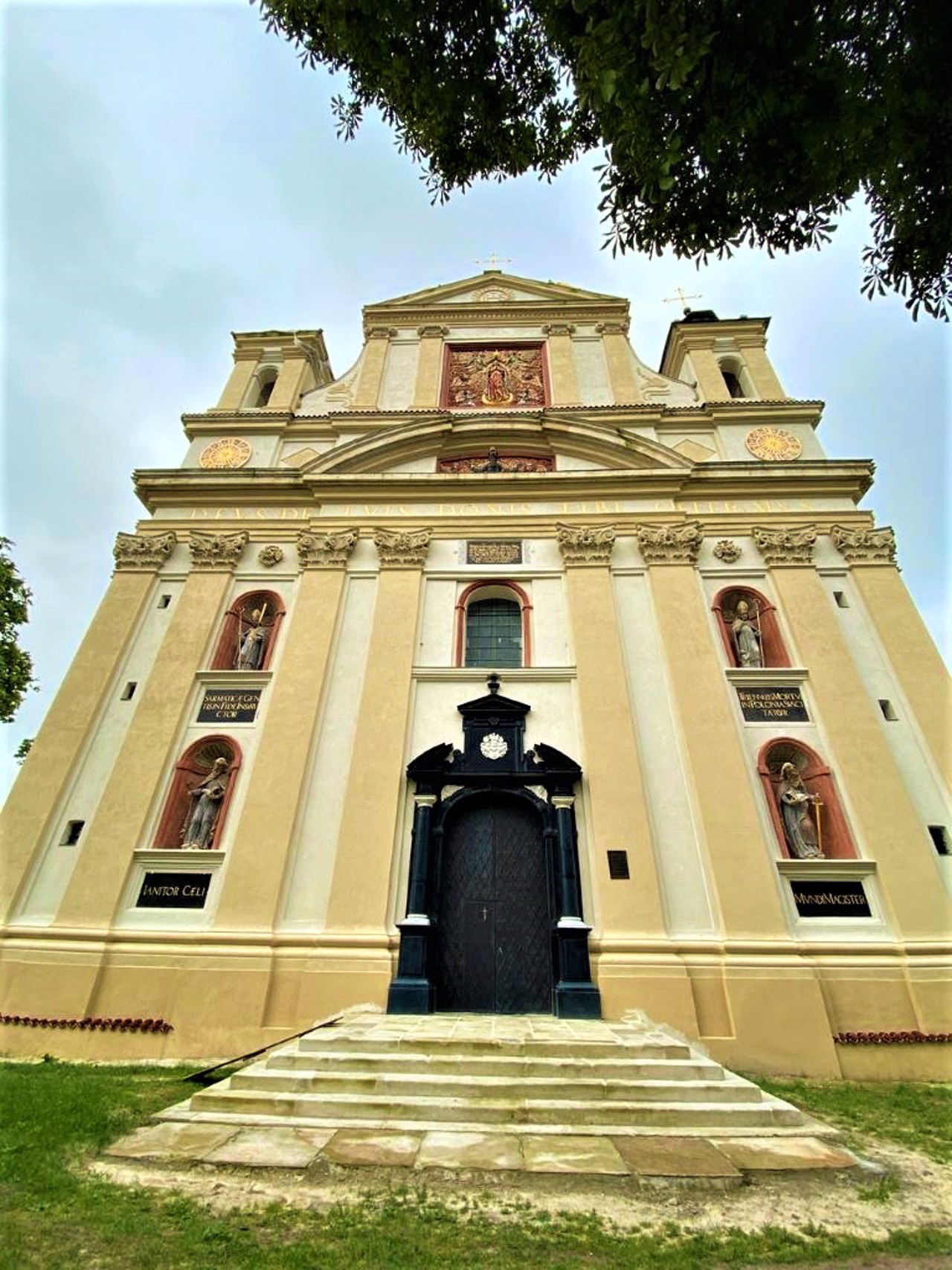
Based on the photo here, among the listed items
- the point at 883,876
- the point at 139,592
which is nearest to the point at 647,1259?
the point at 883,876

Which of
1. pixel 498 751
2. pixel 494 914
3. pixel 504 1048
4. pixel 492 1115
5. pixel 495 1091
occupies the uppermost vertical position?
pixel 498 751

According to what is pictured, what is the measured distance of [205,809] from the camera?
34.2ft

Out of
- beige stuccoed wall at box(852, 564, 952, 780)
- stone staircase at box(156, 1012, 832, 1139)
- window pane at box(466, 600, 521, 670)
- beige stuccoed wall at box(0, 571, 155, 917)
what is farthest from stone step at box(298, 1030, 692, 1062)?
beige stuccoed wall at box(852, 564, 952, 780)

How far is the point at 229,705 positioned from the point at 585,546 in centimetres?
773

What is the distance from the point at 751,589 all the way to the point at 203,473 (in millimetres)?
12310

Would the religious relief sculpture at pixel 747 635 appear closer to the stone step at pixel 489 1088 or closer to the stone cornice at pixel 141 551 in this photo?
the stone step at pixel 489 1088

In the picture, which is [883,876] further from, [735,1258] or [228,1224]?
[228,1224]

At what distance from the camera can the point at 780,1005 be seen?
8.41 meters

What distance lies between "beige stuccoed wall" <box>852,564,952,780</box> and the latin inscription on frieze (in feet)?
22.5

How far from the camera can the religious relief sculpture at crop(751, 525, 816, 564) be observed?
42.0ft

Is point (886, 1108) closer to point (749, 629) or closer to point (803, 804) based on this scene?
point (803, 804)

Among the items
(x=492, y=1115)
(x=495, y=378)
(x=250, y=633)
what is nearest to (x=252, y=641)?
(x=250, y=633)

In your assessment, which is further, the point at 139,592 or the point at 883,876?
the point at 139,592

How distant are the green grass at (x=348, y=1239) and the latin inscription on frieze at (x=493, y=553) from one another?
10867mm
